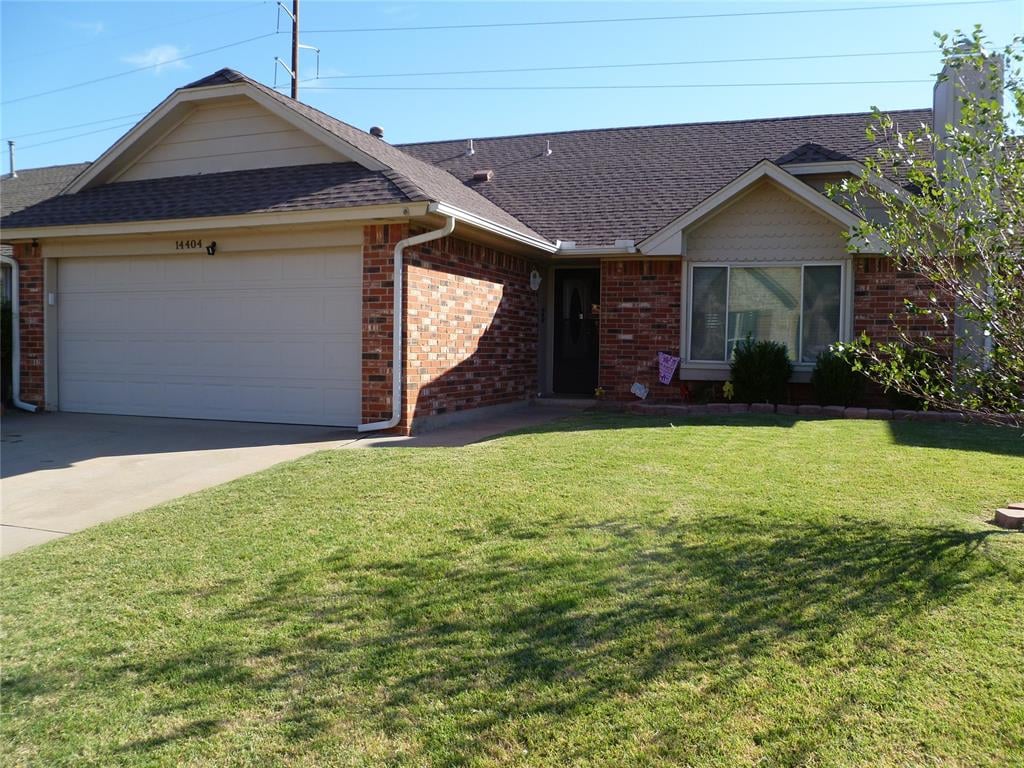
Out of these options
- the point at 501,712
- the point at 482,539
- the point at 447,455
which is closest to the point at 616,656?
the point at 501,712

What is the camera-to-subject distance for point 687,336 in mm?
12312

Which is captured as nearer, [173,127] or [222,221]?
[222,221]

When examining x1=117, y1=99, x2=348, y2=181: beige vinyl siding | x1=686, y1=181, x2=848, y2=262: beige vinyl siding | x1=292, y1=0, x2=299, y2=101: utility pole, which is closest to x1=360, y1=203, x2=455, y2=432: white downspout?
x1=117, y1=99, x2=348, y2=181: beige vinyl siding

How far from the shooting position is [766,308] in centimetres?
1195

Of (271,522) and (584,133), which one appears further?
(584,133)

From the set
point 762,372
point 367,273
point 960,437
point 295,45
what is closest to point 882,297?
point 762,372

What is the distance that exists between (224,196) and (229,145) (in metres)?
1.34

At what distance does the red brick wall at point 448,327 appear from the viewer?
30.9 feet

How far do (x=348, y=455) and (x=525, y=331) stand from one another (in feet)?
19.4

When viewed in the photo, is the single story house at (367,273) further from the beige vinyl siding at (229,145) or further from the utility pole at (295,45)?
the utility pole at (295,45)

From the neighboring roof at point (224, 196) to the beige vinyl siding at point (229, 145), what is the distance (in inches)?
6.9

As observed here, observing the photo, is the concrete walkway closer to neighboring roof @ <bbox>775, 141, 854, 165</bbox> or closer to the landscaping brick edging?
the landscaping brick edging

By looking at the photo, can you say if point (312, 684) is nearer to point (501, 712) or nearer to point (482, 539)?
point (501, 712)

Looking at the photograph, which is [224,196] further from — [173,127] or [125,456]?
[125,456]
